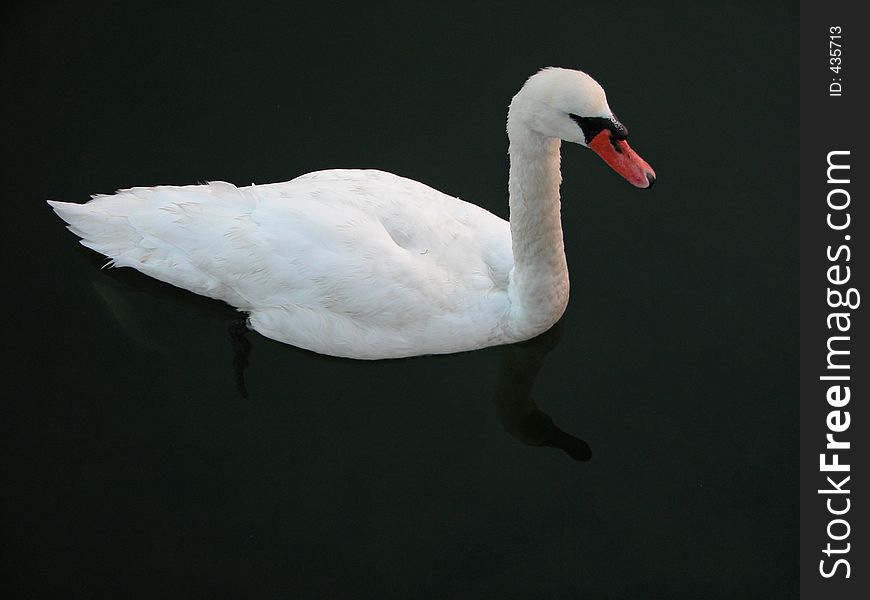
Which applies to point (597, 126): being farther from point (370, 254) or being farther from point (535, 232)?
point (370, 254)

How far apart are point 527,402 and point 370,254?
1.22 m

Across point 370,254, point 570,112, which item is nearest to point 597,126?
point 570,112

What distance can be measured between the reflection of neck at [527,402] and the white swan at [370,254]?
221 mm

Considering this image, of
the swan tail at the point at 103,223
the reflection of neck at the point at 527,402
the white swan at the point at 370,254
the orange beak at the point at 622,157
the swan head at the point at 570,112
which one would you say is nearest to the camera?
the swan head at the point at 570,112

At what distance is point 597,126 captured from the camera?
5137mm

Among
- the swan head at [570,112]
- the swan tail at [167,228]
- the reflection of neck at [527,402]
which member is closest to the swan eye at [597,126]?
the swan head at [570,112]

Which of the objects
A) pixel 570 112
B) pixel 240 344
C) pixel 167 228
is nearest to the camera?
pixel 570 112

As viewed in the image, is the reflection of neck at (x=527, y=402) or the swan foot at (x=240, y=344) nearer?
the reflection of neck at (x=527, y=402)

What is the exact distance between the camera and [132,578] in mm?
5273

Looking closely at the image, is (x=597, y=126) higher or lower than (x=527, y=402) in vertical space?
higher

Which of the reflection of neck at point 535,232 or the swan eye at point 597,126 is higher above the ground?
the swan eye at point 597,126

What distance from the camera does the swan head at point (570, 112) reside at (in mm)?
5027

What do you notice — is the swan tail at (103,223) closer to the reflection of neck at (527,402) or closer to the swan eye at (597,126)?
the reflection of neck at (527,402)

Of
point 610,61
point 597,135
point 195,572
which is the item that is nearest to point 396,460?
point 195,572
